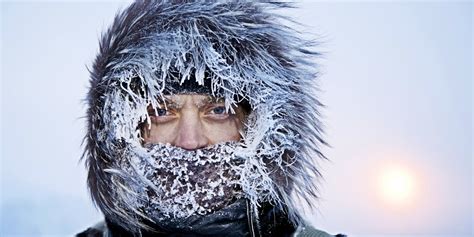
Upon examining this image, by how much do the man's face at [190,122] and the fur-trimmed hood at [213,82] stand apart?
29 millimetres

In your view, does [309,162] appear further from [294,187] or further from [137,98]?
[137,98]

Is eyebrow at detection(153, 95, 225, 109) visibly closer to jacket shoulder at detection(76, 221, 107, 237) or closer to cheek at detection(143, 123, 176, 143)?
cheek at detection(143, 123, 176, 143)

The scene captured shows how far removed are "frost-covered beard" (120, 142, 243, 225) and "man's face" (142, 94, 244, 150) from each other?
33mm

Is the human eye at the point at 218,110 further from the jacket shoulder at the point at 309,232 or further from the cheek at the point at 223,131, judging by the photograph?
the jacket shoulder at the point at 309,232

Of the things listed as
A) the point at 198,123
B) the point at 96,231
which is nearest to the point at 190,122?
the point at 198,123

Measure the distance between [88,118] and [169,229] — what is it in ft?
0.86

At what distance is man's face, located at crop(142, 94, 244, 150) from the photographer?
1.18 meters

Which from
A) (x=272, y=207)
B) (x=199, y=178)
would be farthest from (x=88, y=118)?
(x=272, y=207)

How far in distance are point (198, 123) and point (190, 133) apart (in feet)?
0.09

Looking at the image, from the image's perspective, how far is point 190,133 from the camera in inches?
46.2

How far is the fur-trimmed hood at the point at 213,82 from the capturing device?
1.14m

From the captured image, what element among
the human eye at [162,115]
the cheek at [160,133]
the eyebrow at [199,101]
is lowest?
the cheek at [160,133]

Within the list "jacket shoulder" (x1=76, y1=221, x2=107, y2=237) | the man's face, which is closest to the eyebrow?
the man's face

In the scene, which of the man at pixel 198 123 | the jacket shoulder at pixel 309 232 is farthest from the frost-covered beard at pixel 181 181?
the jacket shoulder at pixel 309 232
